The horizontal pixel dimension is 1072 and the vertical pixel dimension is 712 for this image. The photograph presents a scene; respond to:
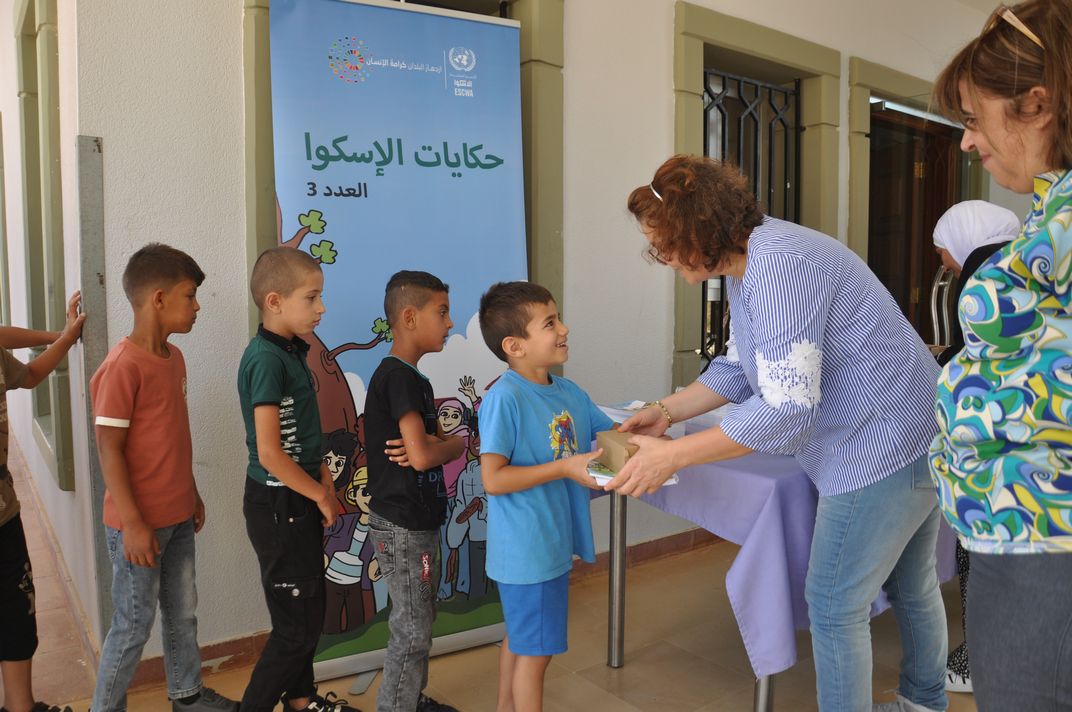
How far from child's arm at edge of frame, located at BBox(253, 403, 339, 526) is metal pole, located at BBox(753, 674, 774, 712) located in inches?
50.8

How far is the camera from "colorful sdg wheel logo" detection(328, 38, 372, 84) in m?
2.68

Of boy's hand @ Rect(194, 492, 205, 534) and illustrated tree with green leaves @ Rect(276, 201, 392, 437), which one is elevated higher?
illustrated tree with green leaves @ Rect(276, 201, 392, 437)

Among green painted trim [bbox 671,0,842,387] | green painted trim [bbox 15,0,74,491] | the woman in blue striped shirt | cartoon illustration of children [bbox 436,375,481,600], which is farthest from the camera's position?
green painted trim [bbox 671,0,842,387]

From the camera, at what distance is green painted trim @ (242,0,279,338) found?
2619 millimetres

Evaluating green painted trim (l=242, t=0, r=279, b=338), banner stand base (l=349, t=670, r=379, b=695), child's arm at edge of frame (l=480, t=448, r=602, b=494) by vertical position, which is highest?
green painted trim (l=242, t=0, r=279, b=338)

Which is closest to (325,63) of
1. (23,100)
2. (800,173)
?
(23,100)

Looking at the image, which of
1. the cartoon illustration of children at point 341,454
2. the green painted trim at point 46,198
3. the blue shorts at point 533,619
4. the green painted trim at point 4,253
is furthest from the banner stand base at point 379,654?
the green painted trim at point 4,253

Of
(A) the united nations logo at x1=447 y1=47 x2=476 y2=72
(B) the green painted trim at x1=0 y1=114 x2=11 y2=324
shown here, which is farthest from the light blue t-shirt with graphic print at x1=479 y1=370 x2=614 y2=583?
(B) the green painted trim at x1=0 y1=114 x2=11 y2=324

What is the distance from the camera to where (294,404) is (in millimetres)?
2156

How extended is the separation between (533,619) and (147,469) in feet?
3.68

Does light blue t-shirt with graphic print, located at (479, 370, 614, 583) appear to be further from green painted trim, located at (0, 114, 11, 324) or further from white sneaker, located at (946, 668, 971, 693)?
green painted trim, located at (0, 114, 11, 324)

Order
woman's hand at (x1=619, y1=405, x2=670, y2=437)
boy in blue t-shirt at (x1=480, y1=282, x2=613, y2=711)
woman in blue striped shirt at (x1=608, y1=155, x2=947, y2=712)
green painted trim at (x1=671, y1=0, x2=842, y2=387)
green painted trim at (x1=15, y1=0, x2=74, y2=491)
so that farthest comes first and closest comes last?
green painted trim at (x1=671, y1=0, x2=842, y2=387)
green painted trim at (x1=15, y1=0, x2=74, y2=491)
woman's hand at (x1=619, y1=405, x2=670, y2=437)
boy in blue t-shirt at (x1=480, y1=282, x2=613, y2=711)
woman in blue striped shirt at (x1=608, y1=155, x2=947, y2=712)

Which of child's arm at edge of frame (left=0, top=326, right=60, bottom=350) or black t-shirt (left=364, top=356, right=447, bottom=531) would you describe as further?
child's arm at edge of frame (left=0, top=326, right=60, bottom=350)

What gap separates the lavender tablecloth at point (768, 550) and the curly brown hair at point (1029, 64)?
3.71 feet
